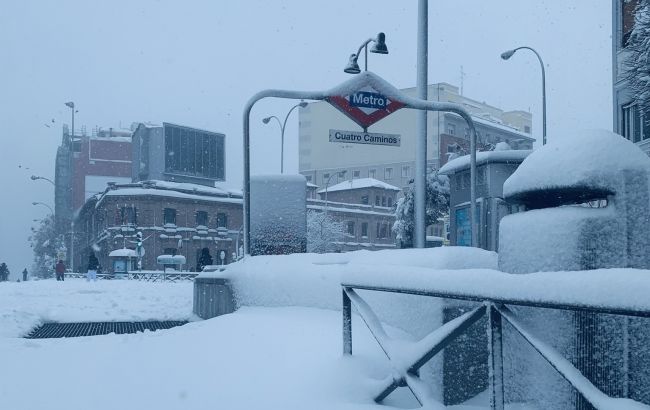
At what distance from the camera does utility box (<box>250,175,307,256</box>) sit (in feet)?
34.8

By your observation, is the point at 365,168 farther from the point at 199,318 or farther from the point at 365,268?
the point at 365,268

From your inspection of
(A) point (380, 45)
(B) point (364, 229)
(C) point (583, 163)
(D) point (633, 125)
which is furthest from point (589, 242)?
(B) point (364, 229)

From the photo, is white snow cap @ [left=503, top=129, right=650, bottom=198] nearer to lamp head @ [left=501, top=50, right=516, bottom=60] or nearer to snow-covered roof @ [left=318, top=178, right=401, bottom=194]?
lamp head @ [left=501, top=50, right=516, bottom=60]

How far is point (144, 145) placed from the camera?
7606 centimetres

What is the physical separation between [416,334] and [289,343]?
59.3 inches

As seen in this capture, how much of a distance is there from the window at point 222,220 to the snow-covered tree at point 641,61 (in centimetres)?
5983

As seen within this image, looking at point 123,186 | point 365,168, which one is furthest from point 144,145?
point 365,168

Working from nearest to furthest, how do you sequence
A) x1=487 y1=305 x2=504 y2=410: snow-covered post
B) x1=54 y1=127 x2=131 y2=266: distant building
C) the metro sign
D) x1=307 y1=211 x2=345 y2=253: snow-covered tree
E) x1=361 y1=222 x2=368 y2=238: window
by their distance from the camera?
x1=487 y1=305 x2=504 y2=410: snow-covered post, the metro sign, x1=307 y1=211 x2=345 y2=253: snow-covered tree, x1=361 y1=222 x2=368 y2=238: window, x1=54 y1=127 x2=131 y2=266: distant building

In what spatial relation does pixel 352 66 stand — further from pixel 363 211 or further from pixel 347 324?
pixel 363 211

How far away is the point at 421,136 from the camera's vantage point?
12.2m

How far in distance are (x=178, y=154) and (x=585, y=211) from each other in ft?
232

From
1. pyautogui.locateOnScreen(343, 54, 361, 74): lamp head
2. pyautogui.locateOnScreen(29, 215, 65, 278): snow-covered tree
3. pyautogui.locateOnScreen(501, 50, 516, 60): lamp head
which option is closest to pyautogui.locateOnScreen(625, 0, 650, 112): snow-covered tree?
pyautogui.locateOnScreen(343, 54, 361, 74): lamp head

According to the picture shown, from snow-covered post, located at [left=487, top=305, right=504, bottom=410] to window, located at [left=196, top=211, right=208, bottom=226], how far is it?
6490cm

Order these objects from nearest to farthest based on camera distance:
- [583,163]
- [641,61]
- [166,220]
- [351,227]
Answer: [583,163] < [641,61] < [166,220] < [351,227]
